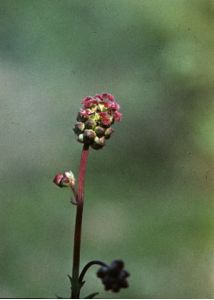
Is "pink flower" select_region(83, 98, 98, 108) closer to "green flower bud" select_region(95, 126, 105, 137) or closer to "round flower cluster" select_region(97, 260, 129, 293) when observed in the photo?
"green flower bud" select_region(95, 126, 105, 137)

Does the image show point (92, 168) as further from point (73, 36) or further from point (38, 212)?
point (73, 36)

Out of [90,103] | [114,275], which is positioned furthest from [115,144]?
[114,275]

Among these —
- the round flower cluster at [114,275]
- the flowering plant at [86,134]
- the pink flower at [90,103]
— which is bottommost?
the round flower cluster at [114,275]

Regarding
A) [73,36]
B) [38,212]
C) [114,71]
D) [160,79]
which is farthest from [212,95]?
[38,212]

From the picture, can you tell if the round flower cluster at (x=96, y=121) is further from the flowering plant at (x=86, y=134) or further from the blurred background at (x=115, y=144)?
the blurred background at (x=115, y=144)

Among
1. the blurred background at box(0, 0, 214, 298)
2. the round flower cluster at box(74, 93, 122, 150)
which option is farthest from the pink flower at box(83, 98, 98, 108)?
the blurred background at box(0, 0, 214, 298)

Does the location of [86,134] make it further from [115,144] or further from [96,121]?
[115,144]

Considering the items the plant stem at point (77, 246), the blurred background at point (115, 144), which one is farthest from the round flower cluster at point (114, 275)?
the blurred background at point (115, 144)
